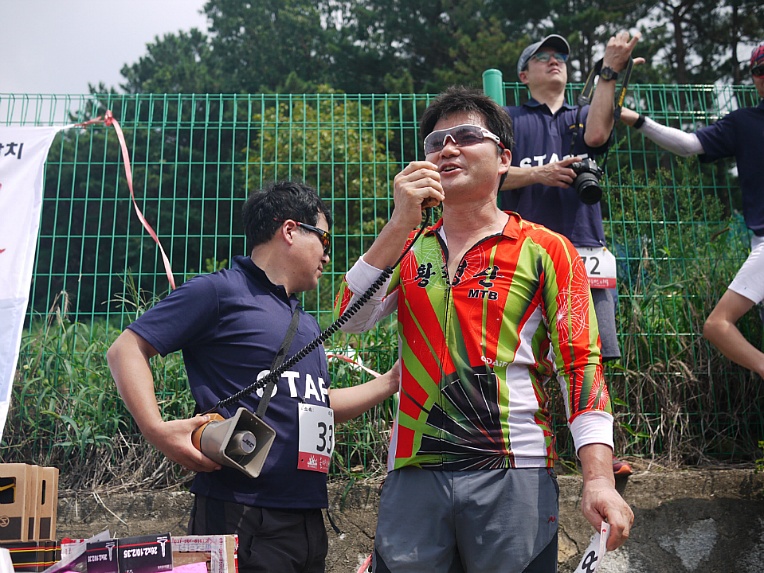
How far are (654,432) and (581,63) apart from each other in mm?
18217

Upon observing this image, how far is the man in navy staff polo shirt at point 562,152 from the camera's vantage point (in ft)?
13.0

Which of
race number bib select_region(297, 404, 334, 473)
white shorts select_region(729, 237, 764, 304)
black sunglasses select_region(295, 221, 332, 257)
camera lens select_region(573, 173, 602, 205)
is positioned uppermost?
camera lens select_region(573, 173, 602, 205)

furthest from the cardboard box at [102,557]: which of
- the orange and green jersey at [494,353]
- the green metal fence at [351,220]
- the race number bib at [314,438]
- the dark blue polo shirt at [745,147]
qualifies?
the dark blue polo shirt at [745,147]

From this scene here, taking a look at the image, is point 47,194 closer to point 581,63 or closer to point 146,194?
point 146,194

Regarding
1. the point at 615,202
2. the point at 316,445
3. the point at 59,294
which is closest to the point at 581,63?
the point at 615,202

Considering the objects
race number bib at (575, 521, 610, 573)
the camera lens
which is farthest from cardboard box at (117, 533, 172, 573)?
the camera lens

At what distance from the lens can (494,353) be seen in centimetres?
229

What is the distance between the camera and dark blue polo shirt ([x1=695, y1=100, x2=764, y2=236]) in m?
4.29

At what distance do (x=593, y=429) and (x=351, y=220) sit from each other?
9.86 ft

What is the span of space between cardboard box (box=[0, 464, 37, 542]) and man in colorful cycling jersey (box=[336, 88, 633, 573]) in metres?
1.18

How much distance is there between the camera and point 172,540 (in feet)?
8.02

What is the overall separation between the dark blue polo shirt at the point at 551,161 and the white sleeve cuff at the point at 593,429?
1.88m

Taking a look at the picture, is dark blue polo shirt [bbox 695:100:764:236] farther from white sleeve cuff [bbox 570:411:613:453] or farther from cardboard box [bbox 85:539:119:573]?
cardboard box [bbox 85:539:119:573]

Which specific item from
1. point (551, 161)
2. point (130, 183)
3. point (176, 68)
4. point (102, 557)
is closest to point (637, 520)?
point (551, 161)
